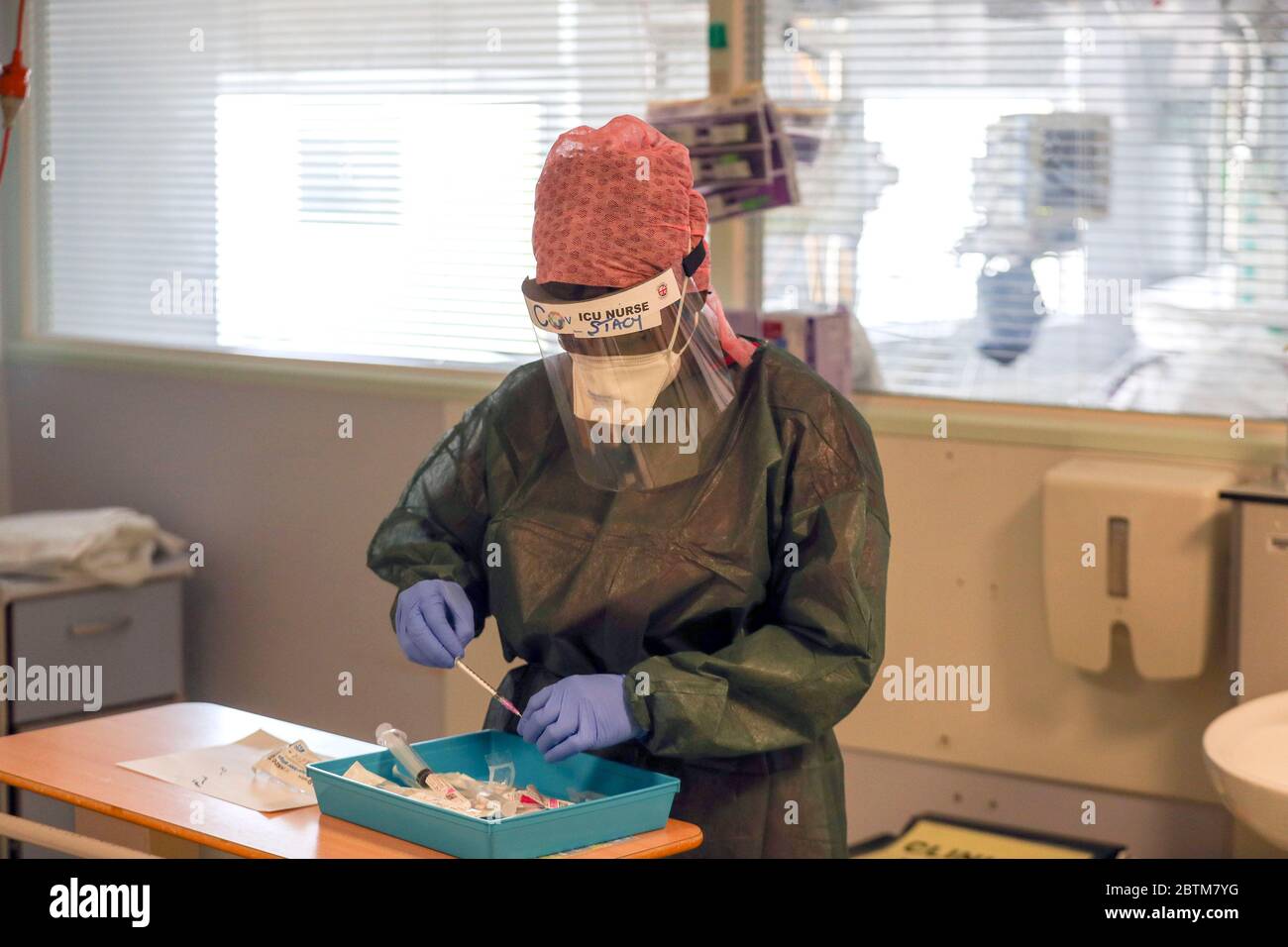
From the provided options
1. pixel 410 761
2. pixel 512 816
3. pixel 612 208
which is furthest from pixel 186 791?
pixel 612 208

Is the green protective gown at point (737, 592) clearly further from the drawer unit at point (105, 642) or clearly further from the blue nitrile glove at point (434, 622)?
the drawer unit at point (105, 642)

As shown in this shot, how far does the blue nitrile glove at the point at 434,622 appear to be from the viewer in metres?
Answer: 1.79

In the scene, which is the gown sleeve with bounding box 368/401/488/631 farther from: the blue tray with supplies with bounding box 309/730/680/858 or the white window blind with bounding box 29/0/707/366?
the white window blind with bounding box 29/0/707/366

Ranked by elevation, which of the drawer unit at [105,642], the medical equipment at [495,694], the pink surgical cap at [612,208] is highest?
the pink surgical cap at [612,208]

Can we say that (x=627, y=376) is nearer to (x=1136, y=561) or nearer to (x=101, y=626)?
(x=1136, y=561)

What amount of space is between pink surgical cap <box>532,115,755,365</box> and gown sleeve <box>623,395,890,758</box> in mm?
260

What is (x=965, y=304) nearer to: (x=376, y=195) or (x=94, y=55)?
(x=376, y=195)

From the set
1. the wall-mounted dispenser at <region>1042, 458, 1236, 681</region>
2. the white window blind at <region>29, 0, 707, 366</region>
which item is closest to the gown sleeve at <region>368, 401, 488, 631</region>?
the wall-mounted dispenser at <region>1042, 458, 1236, 681</region>

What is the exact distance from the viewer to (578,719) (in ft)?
5.21

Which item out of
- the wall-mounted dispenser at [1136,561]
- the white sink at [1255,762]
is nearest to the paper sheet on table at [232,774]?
the white sink at [1255,762]

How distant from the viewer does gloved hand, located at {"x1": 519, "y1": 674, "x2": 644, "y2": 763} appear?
1.59m

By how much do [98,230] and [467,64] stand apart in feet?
4.25

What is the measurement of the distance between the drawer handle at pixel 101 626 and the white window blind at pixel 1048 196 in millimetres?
1637

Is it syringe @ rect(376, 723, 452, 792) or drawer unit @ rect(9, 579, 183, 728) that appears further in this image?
drawer unit @ rect(9, 579, 183, 728)
